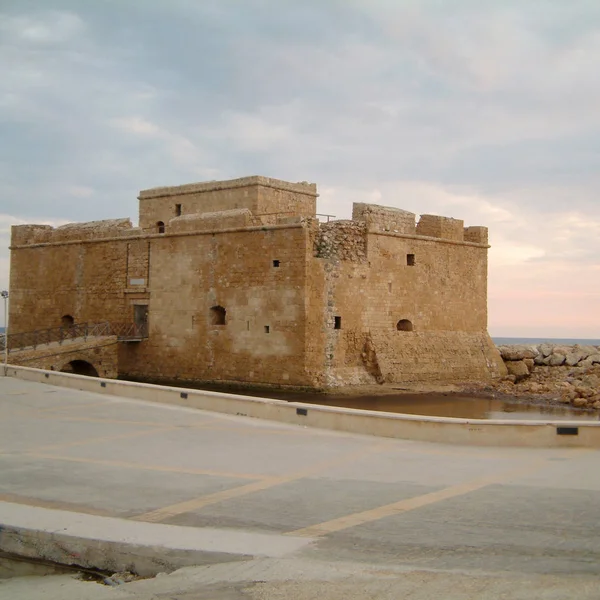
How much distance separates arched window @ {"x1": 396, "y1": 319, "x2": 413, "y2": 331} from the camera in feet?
72.8

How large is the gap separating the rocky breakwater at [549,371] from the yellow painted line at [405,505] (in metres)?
15.8

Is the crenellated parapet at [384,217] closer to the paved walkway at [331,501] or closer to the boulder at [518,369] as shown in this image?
the boulder at [518,369]

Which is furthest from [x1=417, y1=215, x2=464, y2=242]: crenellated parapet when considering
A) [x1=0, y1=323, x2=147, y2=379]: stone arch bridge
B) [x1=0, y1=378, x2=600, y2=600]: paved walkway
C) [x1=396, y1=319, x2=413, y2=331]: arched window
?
[x1=0, y1=378, x2=600, y2=600]: paved walkway

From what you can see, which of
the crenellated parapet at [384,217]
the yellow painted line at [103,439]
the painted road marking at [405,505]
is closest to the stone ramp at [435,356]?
the crenellated parapet at [384,217]

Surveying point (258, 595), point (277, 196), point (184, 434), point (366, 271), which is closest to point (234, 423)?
point (184, 434)

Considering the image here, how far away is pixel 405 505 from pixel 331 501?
0.55m

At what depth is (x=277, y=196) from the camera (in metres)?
23.1

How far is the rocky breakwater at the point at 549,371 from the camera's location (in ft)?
73.2

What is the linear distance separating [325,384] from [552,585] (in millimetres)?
15670

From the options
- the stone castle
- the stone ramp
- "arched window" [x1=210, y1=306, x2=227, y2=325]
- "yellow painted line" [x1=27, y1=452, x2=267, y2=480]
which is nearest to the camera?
"yellow painted line" [x1=27, y1=452, x2=267, y2=480]

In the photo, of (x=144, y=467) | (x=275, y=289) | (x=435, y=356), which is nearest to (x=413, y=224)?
(x=435, y=356)

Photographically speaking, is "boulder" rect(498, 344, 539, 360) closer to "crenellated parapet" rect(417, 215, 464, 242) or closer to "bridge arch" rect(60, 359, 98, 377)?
"crenellated parapet" rect(417, 215, 464, 242)

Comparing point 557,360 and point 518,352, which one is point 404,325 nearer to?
point 518,352

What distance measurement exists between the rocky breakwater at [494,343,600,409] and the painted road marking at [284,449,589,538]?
51.8 ft
